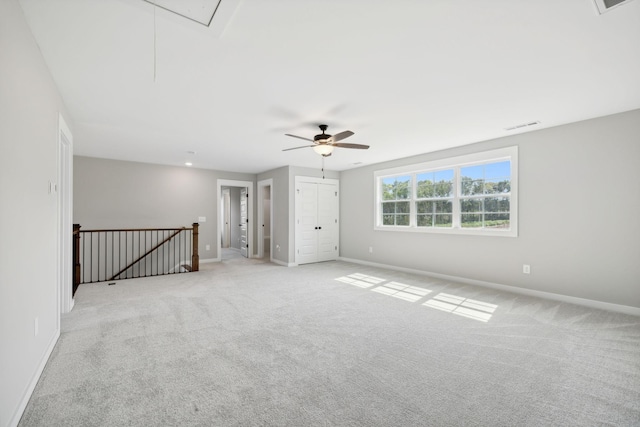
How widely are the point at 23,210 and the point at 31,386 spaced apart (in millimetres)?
1249

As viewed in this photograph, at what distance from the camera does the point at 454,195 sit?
5.42m

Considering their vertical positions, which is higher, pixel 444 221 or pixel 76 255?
pixel 444 221

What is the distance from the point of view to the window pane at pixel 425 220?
19.2ft

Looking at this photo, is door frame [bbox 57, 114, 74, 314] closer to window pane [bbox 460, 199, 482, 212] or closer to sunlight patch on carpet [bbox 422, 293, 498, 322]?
sunlight patch on carpet [bbox 422, 293, 498, 322]

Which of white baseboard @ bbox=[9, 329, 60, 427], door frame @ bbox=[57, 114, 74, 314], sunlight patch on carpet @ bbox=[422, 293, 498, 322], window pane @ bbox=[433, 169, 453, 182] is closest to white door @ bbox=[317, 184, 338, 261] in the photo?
window pane @ bbox=[433, 169, 453, 182]

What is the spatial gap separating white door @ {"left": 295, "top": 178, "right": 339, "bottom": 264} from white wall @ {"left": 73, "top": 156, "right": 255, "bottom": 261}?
2.30 meters

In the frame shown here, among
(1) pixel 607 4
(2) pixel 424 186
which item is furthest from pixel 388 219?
A: (1) pixel 607 4

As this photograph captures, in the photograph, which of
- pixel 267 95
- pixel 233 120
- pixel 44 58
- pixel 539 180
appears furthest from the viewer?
pixel 539 180

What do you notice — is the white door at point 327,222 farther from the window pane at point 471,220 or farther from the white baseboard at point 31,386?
the white baseboard at point 31,386

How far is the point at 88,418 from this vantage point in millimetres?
1758

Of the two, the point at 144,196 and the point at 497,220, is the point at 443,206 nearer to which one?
the point at 497,220

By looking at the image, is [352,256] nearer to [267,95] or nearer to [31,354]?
[267,95]

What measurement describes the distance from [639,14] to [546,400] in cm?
265

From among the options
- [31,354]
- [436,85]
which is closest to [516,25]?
[436,85]
